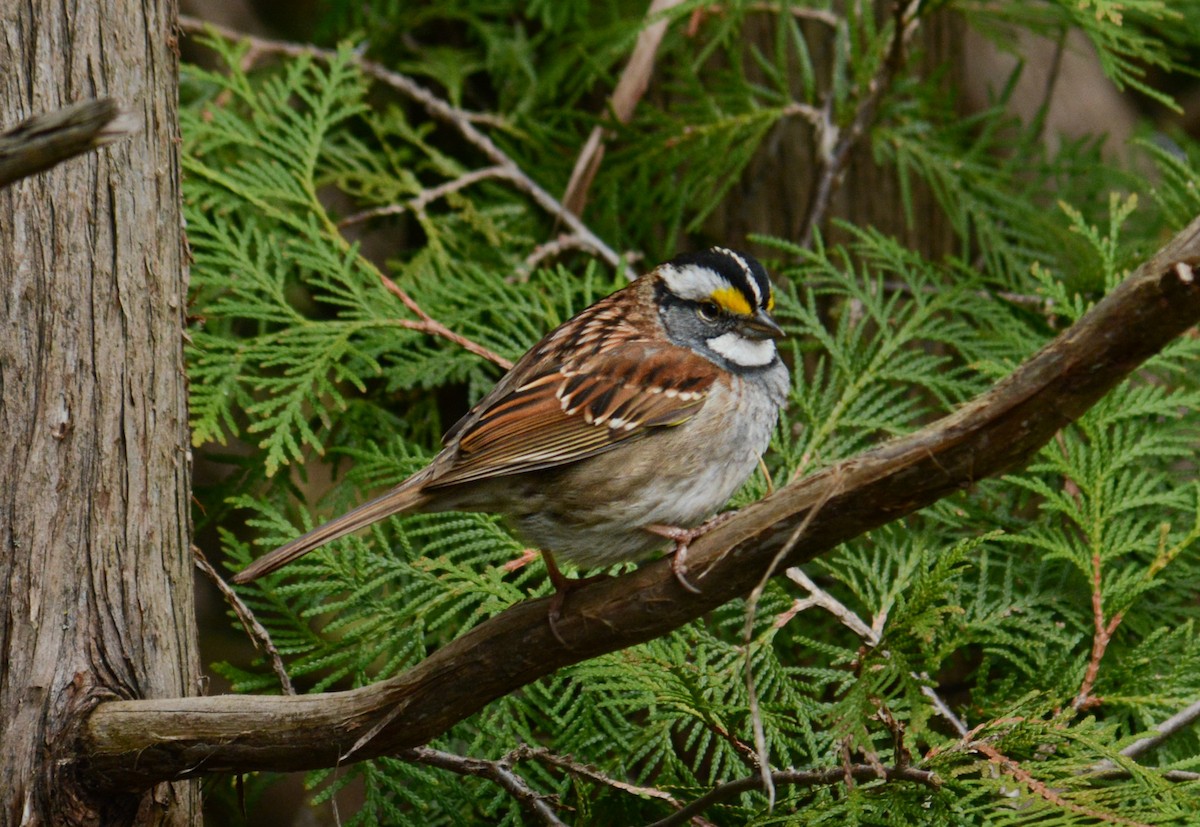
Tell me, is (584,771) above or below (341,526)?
below

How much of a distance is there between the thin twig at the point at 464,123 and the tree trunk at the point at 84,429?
5.11 feet

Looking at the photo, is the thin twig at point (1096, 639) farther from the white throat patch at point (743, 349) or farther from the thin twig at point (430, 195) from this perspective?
the thin twig at point (430, 195)

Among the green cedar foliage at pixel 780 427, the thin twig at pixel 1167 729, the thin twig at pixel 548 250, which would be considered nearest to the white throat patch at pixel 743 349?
the green cedar foliage at pixel 780 427

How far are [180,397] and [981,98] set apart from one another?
129 inches

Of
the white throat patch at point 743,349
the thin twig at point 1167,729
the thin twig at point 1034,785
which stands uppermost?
the white throat patch at point 743,349

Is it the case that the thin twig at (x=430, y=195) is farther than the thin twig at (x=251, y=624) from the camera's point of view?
Yes

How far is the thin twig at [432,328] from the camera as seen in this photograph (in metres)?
3.21

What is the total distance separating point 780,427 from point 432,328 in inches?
35.3

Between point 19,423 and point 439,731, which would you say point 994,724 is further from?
point 19,423

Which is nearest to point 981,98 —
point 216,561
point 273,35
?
point 273,35

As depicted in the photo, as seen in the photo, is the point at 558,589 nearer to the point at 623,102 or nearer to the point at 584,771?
the point at 584,771

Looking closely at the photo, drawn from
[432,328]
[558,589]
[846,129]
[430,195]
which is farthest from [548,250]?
[558,589]

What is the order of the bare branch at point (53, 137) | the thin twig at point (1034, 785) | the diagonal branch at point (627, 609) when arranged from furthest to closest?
the thin twig at point (1034, 785), the diagonal branch at point (627, 609), the bare branch at point (53, 137)

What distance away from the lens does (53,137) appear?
5.57 feet
